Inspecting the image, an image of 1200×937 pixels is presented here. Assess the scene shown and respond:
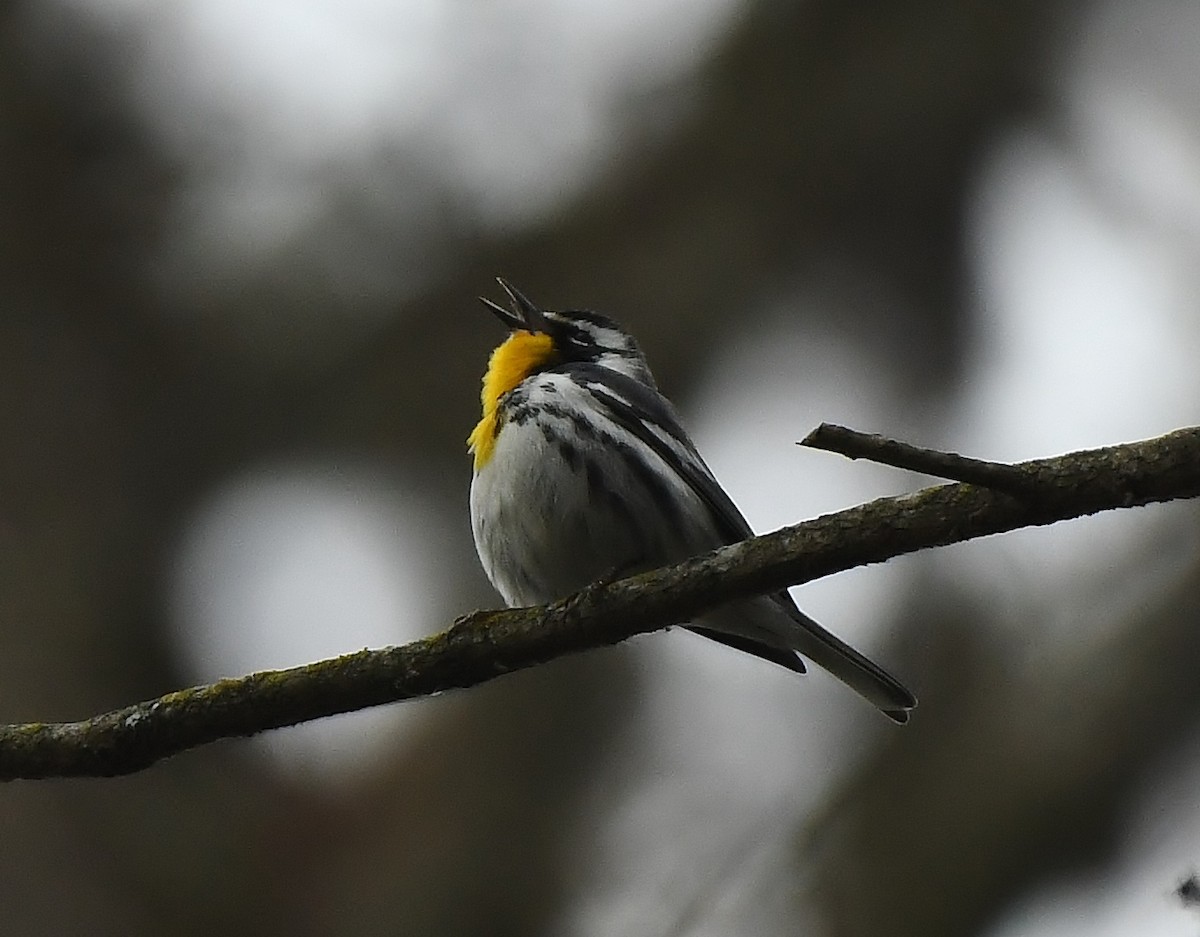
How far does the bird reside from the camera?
399cm

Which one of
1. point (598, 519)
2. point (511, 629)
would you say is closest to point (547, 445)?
point (598, 519)

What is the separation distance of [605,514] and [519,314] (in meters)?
1.42

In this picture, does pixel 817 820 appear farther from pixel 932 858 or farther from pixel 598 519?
pixel 598 519

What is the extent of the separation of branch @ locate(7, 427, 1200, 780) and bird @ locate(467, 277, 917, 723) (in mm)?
933

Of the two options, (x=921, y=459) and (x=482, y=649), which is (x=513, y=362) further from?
(x=921, y=459)

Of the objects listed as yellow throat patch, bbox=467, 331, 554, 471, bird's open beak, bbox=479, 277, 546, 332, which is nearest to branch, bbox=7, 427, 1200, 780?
yellow throat patch, bbox=467, 331, 554, 471

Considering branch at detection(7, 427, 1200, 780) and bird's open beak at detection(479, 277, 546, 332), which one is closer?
branch at detection(7, 427, 1200, 780)

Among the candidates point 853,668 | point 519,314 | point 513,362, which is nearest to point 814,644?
point 853,668

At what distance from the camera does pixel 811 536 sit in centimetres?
263

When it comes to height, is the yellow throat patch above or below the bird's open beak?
below

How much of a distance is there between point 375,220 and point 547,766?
2402 millimetres

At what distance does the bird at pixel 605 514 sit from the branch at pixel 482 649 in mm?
933

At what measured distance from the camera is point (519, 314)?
5.23 metres

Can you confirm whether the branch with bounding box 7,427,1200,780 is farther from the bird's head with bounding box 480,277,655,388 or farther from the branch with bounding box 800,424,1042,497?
the bird's head with bounding box 480,277,655,388
